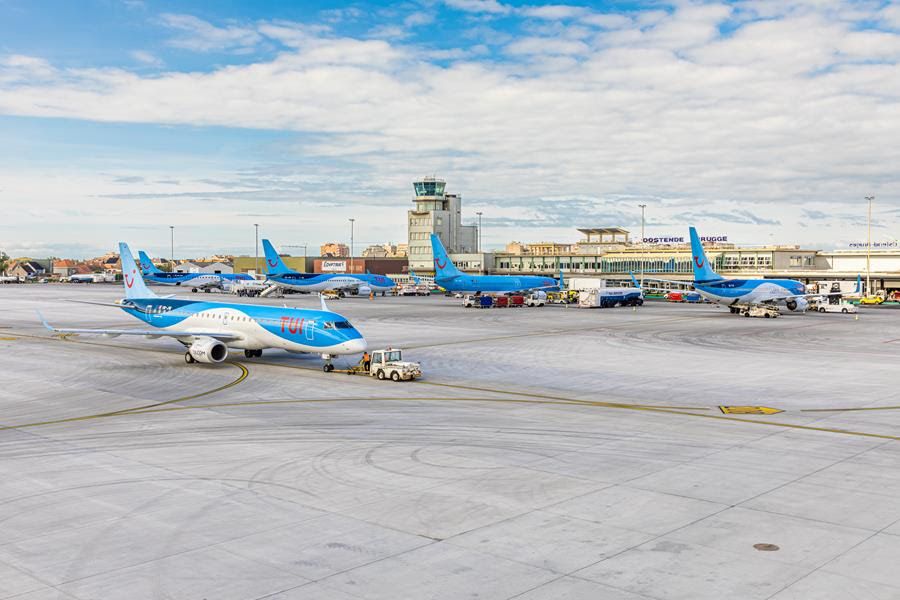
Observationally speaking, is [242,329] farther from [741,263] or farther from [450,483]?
[741,263]

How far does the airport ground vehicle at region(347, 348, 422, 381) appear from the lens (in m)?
43.3

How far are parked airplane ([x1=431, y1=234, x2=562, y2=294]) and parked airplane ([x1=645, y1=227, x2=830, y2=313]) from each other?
36082mm

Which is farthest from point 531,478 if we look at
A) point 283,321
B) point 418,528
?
point 283,321

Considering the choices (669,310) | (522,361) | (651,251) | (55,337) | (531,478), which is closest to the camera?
(531,478)

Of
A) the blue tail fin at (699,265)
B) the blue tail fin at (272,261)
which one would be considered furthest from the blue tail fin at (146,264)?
the blue tail fin at (699,265)

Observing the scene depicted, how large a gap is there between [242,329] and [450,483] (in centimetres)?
3040

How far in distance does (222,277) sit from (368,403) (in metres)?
145

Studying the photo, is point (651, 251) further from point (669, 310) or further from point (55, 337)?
point (55, 337)

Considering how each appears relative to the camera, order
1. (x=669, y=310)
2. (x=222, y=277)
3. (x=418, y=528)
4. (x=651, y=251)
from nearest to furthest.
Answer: (x=418, y=528)
(x=669, y=310)
(x=222, y=277)
(x=651, y=251)

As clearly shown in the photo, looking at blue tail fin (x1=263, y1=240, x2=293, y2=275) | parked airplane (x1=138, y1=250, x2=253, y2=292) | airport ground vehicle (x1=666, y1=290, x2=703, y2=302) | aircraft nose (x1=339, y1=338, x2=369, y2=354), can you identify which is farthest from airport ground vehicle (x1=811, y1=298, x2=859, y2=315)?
parked airplane (x1=138, y1=250, x2=253, y2=292)

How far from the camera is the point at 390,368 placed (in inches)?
1716

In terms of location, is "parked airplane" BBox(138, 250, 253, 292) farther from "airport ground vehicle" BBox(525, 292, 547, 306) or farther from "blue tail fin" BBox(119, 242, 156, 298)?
"blue tail fin" BBox(119, 242, 156, 298)

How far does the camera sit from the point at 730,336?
70.8 metres

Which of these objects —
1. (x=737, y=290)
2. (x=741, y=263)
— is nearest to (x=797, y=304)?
(x=737, y=290)
